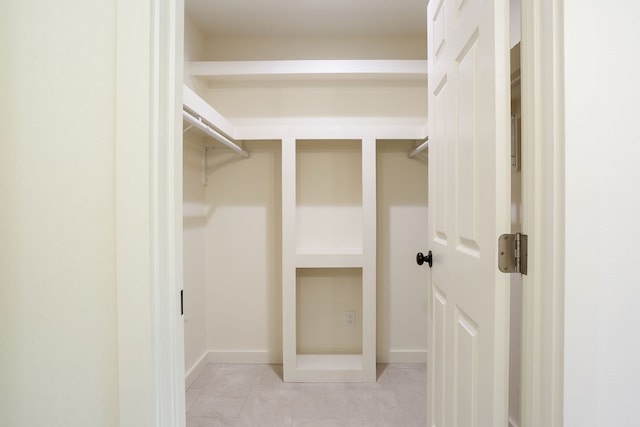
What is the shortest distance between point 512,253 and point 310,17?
6.93 feet

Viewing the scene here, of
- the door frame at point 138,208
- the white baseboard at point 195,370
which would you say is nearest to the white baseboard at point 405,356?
the white baseboard at point 195,370

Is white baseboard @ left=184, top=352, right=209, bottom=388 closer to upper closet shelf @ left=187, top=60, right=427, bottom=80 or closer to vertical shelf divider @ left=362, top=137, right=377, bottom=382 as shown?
vertical shelf divider @ left=362, top=137, right=377, bottom=382

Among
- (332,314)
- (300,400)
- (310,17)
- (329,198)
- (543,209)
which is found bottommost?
(300,400)

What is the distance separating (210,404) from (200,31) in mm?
2651

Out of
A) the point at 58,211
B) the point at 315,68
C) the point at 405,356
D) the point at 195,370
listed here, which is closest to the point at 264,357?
the point at 195,370

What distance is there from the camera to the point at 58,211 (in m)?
0.66

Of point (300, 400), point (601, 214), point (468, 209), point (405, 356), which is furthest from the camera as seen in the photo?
point (405, 356)

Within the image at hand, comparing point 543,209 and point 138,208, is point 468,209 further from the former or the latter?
point 138,208

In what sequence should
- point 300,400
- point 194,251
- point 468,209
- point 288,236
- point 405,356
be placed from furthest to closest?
point 405,356
point 194,251
point 288,236
point 300,400
point 468,209

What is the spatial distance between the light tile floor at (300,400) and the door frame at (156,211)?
1257 mm

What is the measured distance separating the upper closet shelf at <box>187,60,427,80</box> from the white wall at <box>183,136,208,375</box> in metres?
0.49

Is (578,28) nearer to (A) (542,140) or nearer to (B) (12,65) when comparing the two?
(A) (542,140)

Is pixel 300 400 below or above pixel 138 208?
below

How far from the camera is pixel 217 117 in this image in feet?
5.90
